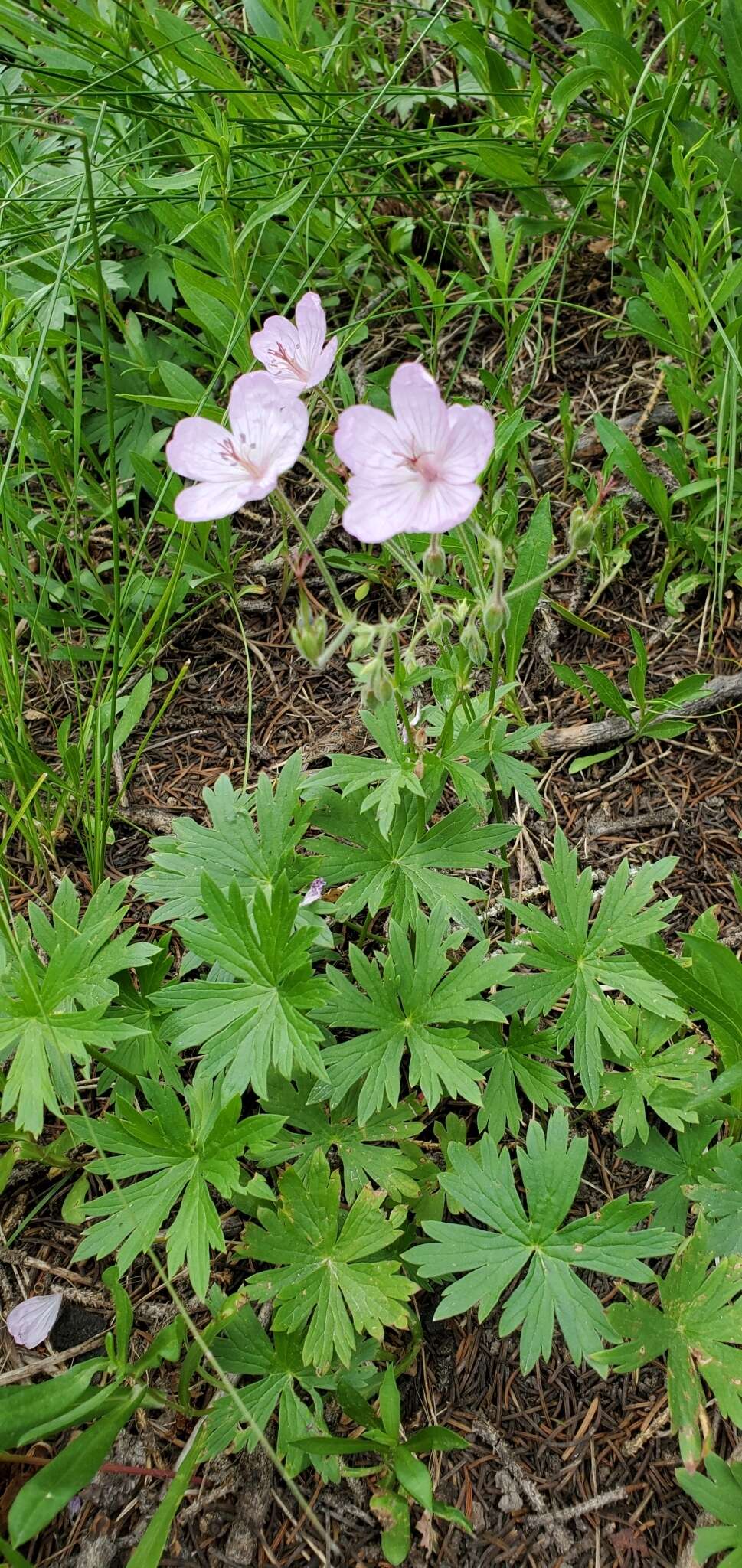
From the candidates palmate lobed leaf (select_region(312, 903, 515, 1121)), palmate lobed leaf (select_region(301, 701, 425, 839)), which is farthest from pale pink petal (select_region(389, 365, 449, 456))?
palmate lobed leaf (select_region(312, 903, 515, 1121))

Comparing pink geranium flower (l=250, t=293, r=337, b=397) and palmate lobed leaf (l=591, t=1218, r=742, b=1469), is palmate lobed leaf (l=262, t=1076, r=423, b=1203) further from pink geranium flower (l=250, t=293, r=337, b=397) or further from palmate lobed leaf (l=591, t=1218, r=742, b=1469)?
pink geranium flower (l=250, t=293, r=337, b=397)

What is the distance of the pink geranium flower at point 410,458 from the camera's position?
4.34 feet

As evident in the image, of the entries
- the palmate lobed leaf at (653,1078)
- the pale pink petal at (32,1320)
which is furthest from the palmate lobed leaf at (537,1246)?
the pale pink petal at (32,1320)

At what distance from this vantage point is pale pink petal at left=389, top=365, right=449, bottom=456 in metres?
1.34

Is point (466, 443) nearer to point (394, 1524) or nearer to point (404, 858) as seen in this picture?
point (404, 858)

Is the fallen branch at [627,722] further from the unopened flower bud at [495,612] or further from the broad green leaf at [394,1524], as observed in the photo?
the broad green leaf at [394,1524]

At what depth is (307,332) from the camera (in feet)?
5.01

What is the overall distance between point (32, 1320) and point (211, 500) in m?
1.32

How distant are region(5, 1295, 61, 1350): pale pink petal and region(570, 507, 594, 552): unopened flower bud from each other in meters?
1.45

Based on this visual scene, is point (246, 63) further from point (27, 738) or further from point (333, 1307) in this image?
point (333, 1307)

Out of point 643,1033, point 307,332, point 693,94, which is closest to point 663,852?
point 643,1033

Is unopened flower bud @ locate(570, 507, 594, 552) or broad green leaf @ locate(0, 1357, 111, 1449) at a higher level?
unopened flower bud @ locate(570, 507, 594, 552)

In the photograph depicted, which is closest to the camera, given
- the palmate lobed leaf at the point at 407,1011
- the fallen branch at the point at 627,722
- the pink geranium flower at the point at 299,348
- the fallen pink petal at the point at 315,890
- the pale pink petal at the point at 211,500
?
the pale pink petal at the point at 211,500

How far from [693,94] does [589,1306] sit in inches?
99.5
